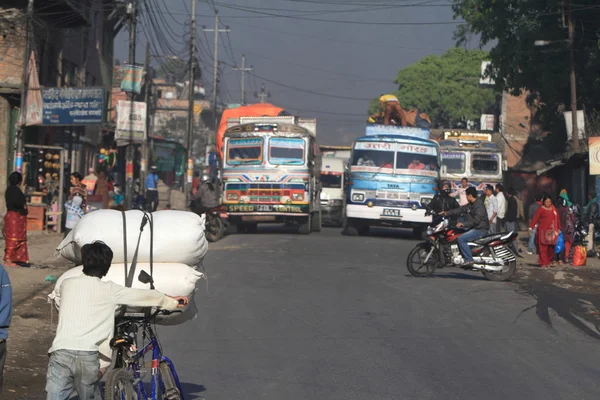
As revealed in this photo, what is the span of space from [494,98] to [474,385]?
78.9 metres

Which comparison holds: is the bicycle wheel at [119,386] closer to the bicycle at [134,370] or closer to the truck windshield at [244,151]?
the bicycle at [134,370]

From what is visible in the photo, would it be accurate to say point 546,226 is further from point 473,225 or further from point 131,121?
point 131,121

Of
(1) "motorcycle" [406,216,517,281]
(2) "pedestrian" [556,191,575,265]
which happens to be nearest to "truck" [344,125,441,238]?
(2) "pedestrian" [556,191,575,265]

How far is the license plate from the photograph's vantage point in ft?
92.8

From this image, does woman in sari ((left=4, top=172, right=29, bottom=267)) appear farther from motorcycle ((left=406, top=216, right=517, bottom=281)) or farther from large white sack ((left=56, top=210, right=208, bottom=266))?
large white sack ((left=56, top=210, right=208, bottom=266))

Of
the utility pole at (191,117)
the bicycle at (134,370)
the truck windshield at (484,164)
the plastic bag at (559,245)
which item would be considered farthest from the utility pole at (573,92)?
the bicycle at (134,370)

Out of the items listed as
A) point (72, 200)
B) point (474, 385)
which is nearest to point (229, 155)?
point (72, 200)

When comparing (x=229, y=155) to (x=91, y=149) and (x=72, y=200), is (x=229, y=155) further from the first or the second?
(x=91, y=149)

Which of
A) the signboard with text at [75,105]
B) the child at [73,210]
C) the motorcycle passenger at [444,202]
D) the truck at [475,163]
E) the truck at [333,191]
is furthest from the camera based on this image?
the truck at [333,191]

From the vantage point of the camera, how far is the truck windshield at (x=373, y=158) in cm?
2864

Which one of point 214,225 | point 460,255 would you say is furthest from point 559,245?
point 214,225

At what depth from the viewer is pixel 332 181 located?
1603 inches

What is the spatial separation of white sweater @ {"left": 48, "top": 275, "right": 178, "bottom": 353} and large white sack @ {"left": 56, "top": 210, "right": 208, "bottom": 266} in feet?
2.57

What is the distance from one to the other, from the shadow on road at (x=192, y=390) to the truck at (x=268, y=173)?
2009 cm
